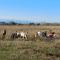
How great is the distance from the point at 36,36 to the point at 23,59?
13435mm

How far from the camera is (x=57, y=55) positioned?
48.0 feet

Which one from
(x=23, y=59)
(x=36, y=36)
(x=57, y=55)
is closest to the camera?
(x=23, y=59)

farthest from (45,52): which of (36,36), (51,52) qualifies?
(36,36)

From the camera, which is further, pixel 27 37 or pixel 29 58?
pixel 27 37

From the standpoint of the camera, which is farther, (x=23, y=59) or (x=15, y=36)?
(x=15, y=36)

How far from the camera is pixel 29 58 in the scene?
1341 centimetres

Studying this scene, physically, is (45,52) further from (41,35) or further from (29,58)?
(41,35)

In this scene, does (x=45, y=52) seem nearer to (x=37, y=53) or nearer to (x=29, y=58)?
(x=37, y=53)

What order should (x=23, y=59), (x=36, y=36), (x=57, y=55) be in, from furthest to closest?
(x=36, y=36) → (x=57, y=55) → (x=23, y=59)

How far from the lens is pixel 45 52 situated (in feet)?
50.4

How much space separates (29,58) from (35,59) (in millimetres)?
361

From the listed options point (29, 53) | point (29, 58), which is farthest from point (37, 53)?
point (29, 58)

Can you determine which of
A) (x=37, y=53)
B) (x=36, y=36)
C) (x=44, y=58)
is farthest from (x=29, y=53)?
(x=36, y=36)

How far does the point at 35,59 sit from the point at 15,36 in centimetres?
1414
